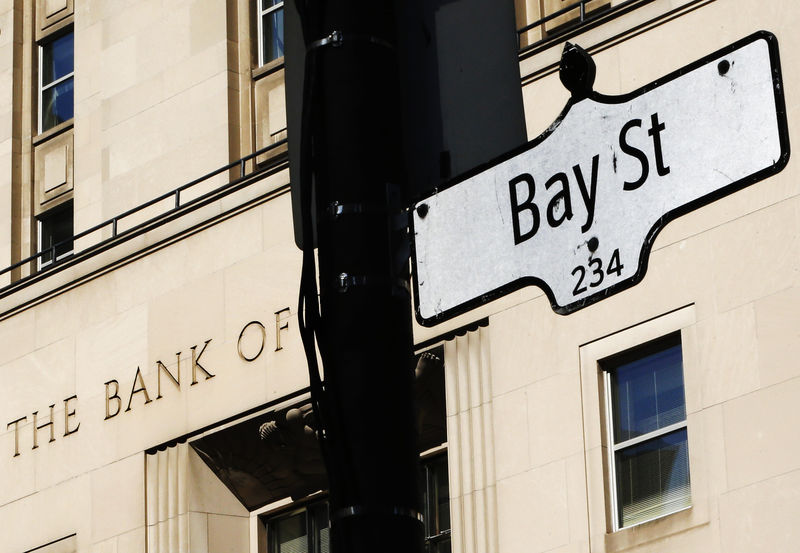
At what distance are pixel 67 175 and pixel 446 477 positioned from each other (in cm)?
834

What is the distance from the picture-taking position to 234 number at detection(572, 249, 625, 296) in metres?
4.92

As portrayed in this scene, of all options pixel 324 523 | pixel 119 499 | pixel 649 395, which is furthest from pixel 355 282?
pixel 119 499

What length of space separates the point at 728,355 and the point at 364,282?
11215 mm

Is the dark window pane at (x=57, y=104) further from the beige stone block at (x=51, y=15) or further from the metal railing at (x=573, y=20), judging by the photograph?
the metal railing at (x=573, y=20)

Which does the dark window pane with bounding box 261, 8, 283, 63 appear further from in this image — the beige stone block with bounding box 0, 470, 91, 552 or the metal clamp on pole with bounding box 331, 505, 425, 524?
the metal clamp on pole with bounding box 331, 505, 425, 524

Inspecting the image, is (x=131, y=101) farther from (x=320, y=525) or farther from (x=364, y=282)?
(x=364, y=282)

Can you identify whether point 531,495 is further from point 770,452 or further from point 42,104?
point 42,104

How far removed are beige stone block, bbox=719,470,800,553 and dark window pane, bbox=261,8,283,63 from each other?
33.5 feet

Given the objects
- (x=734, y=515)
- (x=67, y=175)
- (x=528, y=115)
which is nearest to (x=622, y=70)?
(x=528, y=115)

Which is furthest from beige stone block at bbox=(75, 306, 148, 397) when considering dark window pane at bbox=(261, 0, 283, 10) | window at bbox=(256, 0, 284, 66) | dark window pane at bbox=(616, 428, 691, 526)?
dark window pane at bbox=(616, 428, 691, 526)

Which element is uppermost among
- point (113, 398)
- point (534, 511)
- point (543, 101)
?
point (543, 101)

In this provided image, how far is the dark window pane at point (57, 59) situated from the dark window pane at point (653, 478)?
12413 mm

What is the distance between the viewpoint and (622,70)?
17719 mm

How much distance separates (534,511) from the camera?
17.0 meters
